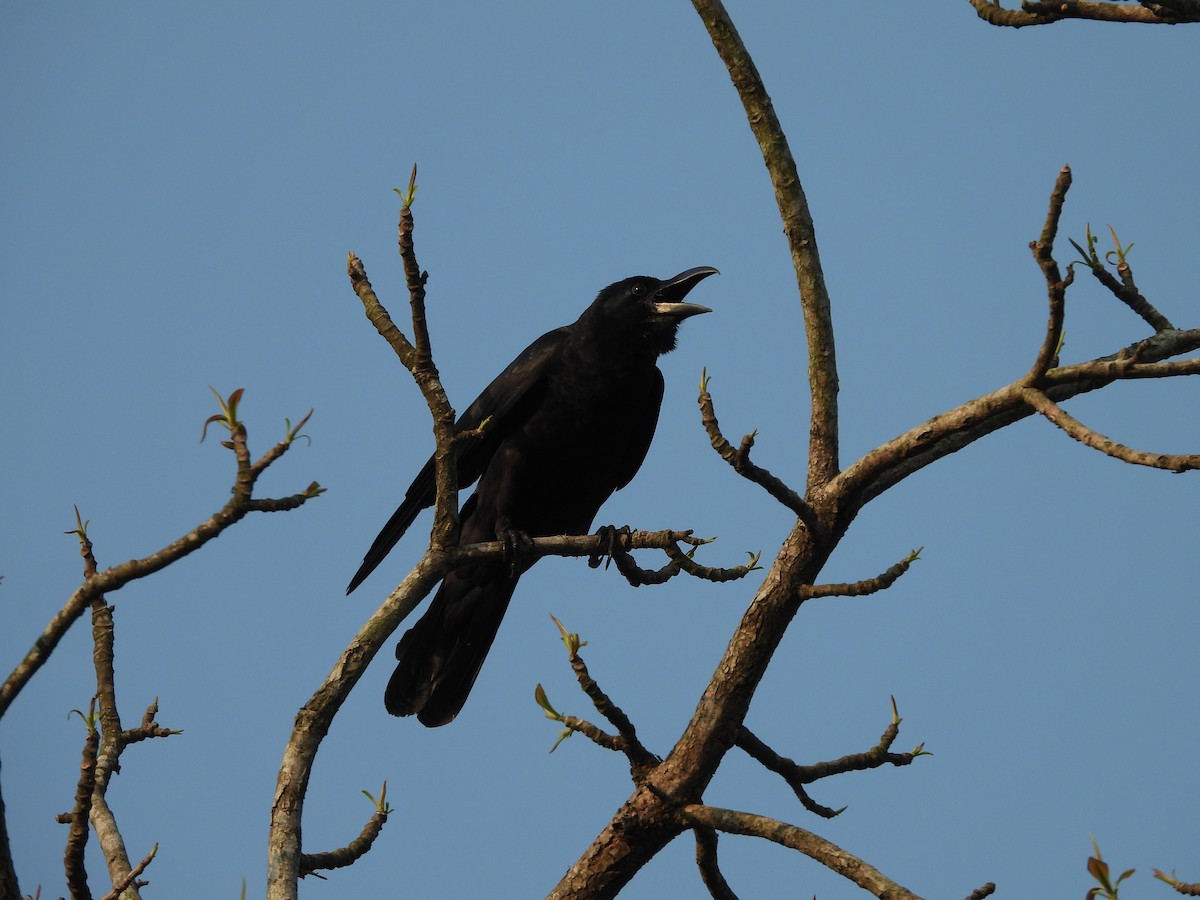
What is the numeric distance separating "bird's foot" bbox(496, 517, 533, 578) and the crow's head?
116cm

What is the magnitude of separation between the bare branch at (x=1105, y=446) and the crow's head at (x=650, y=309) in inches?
130

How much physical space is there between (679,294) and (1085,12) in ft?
9.12

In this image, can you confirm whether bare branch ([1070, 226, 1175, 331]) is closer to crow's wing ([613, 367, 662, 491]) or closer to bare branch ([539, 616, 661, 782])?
bare branch ([539, 616, 661, 782])

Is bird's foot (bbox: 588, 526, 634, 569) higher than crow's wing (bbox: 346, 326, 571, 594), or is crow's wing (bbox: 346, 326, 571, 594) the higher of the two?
crow's wing (bbox: 346, 326, 571, 594)

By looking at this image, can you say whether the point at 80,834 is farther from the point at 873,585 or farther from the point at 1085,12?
the point at 1085,12

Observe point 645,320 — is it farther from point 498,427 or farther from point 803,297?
point 803,297

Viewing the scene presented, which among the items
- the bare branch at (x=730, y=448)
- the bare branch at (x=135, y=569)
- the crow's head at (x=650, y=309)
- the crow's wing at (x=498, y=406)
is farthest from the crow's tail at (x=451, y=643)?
the bare branch at (x=135, y=569)

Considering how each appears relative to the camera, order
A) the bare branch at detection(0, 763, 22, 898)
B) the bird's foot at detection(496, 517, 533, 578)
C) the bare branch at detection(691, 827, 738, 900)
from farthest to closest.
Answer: the bird's foot at detection(496, 517, 533, 578), the bare branch at detection(691, 827, 738, 900), the bare branch at detection(0, 763, 22, 898)

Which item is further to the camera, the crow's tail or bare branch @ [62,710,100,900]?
the crow's tail

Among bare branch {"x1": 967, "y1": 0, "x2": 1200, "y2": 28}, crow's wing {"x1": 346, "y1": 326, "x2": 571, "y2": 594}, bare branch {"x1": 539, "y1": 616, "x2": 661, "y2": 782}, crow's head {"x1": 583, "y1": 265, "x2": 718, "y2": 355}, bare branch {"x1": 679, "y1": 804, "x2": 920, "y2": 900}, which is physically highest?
crow's head {"x1": 583, "y1": 265, "x2": 718, "y2": 355}

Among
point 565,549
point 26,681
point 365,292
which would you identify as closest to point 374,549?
point 565,549

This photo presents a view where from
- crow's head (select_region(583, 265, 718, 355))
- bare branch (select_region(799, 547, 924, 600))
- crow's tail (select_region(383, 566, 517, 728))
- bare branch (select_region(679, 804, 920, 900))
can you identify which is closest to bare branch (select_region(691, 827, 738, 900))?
bare branch (select_region(679, 804, 920, 900))

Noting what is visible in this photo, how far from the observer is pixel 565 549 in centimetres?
443

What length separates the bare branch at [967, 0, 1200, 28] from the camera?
3.71 metres
